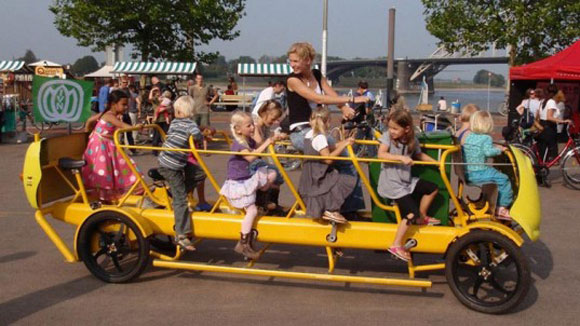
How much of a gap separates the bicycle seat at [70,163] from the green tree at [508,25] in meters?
23.7

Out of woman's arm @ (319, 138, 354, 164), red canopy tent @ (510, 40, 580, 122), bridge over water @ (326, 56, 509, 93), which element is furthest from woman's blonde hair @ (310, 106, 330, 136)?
bridge over water @ (326, 56, 509, 93)

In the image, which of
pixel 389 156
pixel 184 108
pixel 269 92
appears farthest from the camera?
pixel 269 92

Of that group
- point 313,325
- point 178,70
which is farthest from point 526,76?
point 178,70

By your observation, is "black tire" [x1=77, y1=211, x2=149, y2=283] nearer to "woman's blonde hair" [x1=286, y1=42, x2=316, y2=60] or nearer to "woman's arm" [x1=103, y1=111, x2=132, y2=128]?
"woman's arm" [x1=103, y1=111, x2=132, y2=128]

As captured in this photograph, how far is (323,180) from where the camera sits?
202 inches

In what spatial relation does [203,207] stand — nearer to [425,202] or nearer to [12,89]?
[425,202]

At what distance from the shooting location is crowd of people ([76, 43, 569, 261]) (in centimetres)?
499

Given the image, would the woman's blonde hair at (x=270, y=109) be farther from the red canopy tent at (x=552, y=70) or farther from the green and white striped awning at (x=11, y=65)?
the green and white striped awning at (x=11, y=65)

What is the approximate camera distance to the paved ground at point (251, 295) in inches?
188

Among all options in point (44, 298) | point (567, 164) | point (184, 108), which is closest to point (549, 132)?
point (567, 164)

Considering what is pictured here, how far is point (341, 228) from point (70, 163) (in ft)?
7.97

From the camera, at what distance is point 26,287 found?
537cm

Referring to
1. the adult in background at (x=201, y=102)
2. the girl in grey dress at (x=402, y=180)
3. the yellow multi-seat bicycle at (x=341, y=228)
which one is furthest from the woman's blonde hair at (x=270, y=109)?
the adult in background at (x=201, y=102)

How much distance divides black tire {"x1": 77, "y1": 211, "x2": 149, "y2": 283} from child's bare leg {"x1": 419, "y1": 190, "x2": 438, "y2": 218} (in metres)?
2.25
